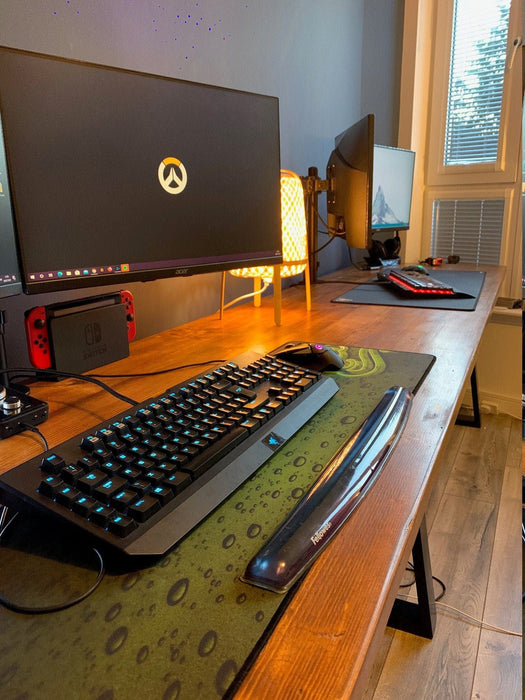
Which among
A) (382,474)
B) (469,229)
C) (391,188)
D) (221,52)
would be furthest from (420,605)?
(469,229)

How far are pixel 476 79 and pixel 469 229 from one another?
71cm

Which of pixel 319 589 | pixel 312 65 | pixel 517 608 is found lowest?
pixel 517 608

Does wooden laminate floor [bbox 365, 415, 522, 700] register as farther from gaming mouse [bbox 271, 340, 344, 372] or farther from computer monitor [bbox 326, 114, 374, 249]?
computer monitor [bbox 326, 114, 374, 249]

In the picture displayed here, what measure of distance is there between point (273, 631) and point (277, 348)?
67 cm

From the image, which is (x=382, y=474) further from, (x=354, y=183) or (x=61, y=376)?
(x=354, y=183)

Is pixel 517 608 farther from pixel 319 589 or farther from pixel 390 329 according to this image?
pixel 319 589

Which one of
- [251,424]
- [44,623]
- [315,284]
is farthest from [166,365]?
[315,284]

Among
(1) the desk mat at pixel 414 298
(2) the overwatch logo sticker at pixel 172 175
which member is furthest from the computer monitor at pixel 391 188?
(2) the overwatch logo sticker at pixel 172 175

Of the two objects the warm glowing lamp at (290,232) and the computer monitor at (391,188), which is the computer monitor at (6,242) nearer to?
the warm glowing lamp at (290,232)

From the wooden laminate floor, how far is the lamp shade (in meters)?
0.97

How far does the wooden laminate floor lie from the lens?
1143 millimetres

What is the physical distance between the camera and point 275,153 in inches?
42.4

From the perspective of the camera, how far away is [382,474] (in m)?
0.55

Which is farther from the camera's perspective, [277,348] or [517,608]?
[517,608]
